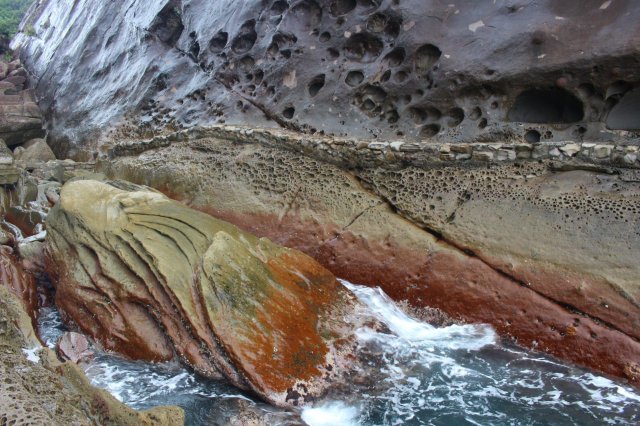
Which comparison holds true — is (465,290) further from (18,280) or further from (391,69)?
(18,280)

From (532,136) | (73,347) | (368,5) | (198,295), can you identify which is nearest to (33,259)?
(73,347)

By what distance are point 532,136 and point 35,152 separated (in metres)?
7.48

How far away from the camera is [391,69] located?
4.99m

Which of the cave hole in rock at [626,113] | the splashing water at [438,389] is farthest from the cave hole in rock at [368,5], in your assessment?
the splashing water at [438,389]

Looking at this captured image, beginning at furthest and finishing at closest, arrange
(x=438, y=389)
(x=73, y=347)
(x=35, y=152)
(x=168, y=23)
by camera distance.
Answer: (x=35, y=152) < (x=168, y=23) < (x=73, y=347) < (x=438, y=389)

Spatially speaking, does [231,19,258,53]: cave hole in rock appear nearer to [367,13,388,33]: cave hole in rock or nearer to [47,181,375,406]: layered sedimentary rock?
[367,13,388,33]: cave hole in rock

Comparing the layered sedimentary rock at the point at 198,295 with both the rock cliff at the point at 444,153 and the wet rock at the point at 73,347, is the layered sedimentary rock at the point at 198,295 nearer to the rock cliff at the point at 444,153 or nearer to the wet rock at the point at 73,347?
the wet rock at the point at 73,347

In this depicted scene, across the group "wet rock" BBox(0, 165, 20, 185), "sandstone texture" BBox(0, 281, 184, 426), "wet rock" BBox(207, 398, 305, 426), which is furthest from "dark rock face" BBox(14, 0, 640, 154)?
"sandstone texture" BBox(0, 281, 184, 426)

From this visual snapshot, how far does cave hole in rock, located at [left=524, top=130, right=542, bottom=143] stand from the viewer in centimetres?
437

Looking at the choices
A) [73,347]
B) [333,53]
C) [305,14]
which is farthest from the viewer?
[305,14]

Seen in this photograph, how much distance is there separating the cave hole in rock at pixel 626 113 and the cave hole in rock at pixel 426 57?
1458 mm

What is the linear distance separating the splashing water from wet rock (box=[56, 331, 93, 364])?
97 millimetres

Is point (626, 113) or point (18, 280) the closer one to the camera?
point (626, 113)

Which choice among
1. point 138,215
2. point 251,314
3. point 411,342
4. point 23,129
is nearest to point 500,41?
point 411,342
